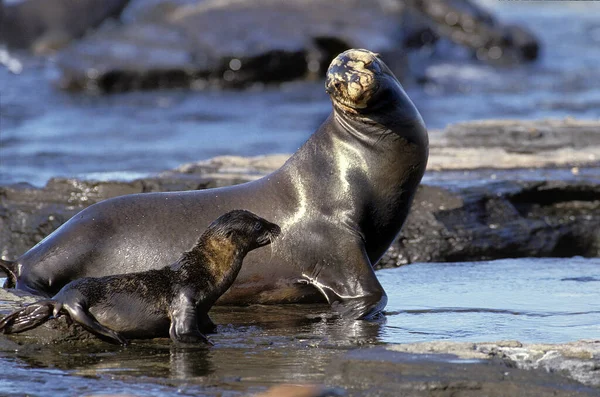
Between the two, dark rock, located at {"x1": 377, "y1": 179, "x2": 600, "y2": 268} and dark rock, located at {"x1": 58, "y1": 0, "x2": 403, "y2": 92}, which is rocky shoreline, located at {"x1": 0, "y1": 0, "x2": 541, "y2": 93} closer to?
dark rock, located at {"x1": 58, "y1": 0, "x2": 403, "y2": 92}

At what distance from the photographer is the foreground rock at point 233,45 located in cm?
2344

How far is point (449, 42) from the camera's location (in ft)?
89.5

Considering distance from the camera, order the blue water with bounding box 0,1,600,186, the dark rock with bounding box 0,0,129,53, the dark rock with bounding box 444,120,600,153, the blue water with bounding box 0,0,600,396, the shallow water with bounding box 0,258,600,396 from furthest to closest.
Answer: the dark rock with bounding box 0,0,129,53
the blue water with bounding box 0,1,600,186
the dark rock with bounding box 444,120,600,153
the blue water with bounding box 0,0,600,396
the shallow water with bounding box 0,258,600,396

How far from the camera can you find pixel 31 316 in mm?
5598

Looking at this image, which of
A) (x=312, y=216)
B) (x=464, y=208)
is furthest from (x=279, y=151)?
(x=312, y=216)

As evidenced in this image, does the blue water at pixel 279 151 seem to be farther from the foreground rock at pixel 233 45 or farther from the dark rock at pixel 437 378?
the foreground rock at pixel 233 45

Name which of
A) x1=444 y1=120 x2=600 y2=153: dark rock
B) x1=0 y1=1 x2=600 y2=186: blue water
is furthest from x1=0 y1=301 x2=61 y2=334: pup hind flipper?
x1=0 y1=1 x2=600 y2=186: blue water

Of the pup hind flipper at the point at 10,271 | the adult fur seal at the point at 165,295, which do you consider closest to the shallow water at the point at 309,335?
the adult fur seal at the point at 165,295

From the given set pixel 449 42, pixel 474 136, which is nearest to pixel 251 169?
pixel 474 136

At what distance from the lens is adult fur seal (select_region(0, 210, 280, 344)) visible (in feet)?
18.4

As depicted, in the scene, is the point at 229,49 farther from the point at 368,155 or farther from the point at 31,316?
the point at 31,316

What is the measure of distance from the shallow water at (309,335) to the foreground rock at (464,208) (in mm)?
845

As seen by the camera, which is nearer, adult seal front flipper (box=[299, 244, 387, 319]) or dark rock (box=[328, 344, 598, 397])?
dark rock (box=[328, 344, 598, 397])

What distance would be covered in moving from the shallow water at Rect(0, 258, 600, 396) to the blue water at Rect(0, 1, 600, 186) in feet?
25.2
